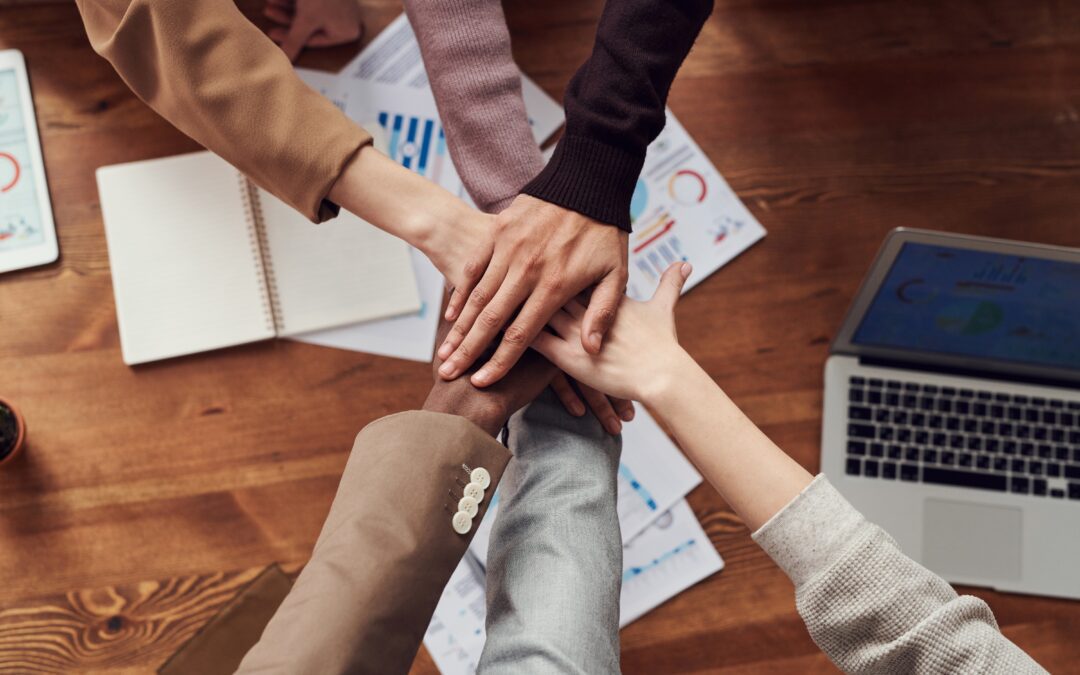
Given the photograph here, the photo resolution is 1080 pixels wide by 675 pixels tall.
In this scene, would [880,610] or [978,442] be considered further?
[978,442]

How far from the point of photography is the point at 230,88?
867 mm

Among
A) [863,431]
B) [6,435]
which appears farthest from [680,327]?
[6,435]

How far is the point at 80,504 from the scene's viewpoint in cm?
104

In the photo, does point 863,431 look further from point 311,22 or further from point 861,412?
point 311,22

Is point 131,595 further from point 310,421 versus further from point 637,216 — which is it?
point 637,216

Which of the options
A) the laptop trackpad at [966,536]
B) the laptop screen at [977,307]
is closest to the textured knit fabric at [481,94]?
the laptop screen at [977,307]

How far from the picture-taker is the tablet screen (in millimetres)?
1080

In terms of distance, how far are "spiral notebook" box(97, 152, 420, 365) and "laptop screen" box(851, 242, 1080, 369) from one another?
1.82 feet

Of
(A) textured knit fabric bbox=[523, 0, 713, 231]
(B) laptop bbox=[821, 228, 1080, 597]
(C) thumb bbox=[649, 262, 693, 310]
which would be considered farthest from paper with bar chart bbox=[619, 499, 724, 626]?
Result: (A) textured knit fabric bbox=[523, 0, 713, 231]

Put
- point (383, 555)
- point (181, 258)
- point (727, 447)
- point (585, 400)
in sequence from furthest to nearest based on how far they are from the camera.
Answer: point (181, 258) < point (585, 400) < point (727, 447) < point (383, 555)

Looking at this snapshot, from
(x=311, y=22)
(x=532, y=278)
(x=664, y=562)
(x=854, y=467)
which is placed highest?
(x=311, y=22)

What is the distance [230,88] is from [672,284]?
50 centimetres

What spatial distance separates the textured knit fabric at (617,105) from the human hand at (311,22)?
36 centimetres

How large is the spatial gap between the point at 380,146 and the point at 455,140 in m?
0.17
